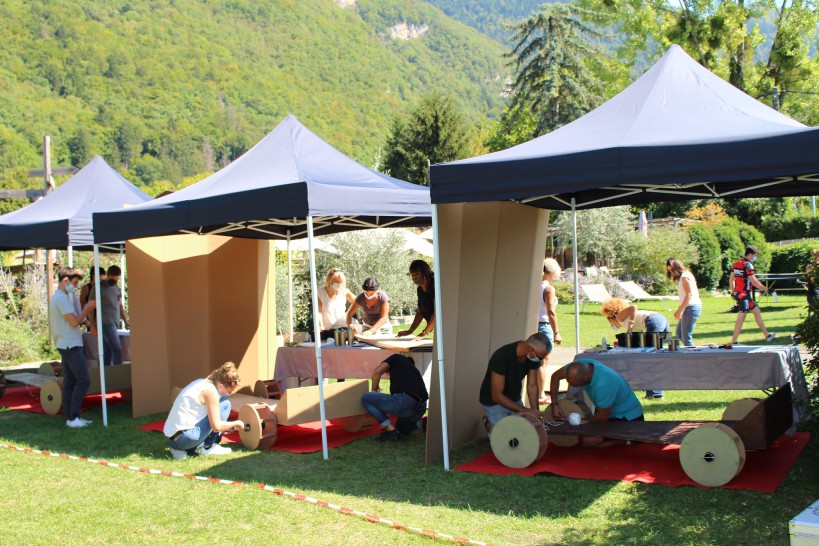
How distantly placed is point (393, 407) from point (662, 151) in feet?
11.4

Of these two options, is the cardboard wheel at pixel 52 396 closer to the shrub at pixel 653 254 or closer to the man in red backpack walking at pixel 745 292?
the man in red backpack walking at pixel 745 292

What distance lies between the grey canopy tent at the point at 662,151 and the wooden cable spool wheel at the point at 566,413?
3.62ft

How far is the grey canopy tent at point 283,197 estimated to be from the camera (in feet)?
22.5

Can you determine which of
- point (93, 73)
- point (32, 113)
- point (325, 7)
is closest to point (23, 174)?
point (32, 113)

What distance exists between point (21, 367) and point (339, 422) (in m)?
7.75

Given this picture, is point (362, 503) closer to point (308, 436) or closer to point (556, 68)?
point (308, 436)

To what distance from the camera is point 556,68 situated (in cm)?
4141

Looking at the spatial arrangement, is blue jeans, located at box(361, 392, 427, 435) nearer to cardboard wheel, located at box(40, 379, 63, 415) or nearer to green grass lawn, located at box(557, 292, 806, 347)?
cardboard wheel, located at box(40, 379, 63, 415)

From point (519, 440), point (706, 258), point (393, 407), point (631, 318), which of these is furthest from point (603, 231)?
point (519, 440)

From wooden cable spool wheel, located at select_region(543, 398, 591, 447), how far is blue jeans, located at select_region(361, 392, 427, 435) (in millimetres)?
1301

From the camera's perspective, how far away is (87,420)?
8.91 meters

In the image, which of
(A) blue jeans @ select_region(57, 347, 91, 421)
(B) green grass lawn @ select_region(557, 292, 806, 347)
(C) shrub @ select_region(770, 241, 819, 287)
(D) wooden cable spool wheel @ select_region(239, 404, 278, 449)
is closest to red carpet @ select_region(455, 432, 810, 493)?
(D) wooden cable spool wheel @ select_region(239, 404, 278, 449)

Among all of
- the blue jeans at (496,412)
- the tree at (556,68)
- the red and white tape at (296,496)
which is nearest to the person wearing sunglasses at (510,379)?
the blue jeans at (496,412)

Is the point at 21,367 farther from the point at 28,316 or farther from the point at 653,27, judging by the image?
the point at 653,27
